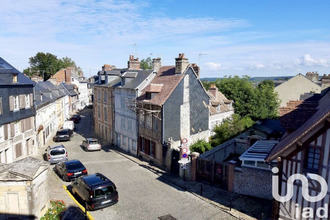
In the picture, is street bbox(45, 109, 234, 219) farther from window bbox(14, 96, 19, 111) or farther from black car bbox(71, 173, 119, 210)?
window bbox(14, 96, 19, 111)

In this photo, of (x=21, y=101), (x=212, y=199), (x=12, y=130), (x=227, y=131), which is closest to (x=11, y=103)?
(x=21, y=101)

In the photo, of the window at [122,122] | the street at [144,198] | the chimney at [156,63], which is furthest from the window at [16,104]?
the chimney at [156,63]

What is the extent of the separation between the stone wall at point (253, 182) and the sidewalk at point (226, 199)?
1.12 feet

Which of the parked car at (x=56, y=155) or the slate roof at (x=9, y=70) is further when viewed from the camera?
the parked car at (x=56, y=155)

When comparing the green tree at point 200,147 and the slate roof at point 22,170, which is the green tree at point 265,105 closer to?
the green tree at point 200,147

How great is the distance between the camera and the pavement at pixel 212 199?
13.5 meters

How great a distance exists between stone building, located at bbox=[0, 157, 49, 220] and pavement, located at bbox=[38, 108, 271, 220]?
2.02m

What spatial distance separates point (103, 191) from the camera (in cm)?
1406

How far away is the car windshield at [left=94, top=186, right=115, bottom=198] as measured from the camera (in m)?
13.8

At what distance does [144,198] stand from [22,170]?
Answer: 719cm

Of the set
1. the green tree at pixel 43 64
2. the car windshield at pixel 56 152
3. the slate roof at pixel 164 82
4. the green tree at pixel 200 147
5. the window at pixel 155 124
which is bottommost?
the car windshield at pixel 56 152

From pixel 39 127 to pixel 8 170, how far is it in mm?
17832

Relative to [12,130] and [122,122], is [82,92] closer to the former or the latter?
[122,122]

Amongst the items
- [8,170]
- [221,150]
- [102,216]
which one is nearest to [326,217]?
[102,216]
